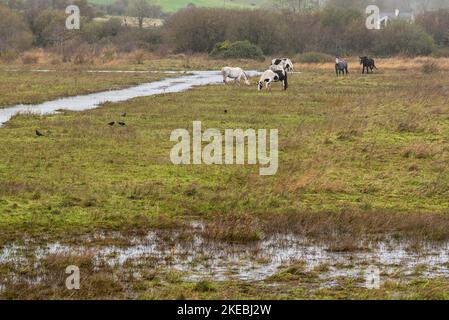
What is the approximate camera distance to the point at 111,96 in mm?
34969

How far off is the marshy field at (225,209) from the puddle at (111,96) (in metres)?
1.75

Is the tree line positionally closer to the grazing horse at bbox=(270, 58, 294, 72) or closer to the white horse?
the grazing horse at bbox=(270, 58, 294, 72)

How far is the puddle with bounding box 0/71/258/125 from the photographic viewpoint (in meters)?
28.7

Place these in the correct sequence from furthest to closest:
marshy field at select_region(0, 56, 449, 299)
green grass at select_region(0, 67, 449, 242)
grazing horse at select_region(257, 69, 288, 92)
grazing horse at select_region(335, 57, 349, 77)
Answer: grazing horse at select_region(335, 57, 349, 77) < grazing horse at select_region(257, 69, 288, 92) < green grass at select_region(0, 67, 449, 242) < marshy field at select_region(0, 56, 449, 299)

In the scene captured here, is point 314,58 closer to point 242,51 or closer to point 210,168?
point 242,51

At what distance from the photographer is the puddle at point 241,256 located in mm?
10758

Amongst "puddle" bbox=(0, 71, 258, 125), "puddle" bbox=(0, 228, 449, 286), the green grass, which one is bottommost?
"puddle" bbox=(0, 228, 449, 286)

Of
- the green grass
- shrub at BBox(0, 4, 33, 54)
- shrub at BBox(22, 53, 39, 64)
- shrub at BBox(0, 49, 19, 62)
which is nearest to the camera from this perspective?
the green grass

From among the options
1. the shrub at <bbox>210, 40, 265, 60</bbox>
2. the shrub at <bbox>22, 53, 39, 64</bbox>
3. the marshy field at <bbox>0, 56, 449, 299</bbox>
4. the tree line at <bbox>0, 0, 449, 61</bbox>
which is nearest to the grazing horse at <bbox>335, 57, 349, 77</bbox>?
the shrub at <bbox>210, 40, 265, 60</bbox>

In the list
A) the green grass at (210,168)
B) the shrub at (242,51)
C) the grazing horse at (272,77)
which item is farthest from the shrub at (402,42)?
the green grass at (210,168)

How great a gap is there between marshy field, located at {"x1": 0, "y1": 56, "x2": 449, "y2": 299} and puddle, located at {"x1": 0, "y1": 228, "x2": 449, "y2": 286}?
0.03 metres

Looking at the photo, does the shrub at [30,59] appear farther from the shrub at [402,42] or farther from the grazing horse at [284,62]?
the shrub at [402,42]

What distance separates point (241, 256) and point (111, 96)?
956 inches

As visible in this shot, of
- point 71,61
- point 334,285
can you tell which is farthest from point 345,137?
point 71,61
